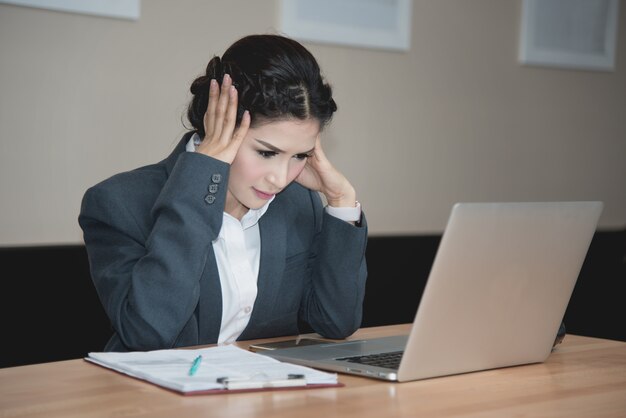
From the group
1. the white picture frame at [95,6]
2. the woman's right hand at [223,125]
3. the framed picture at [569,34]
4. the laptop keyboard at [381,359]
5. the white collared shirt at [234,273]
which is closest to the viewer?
the laptop keyboard at [381,359]

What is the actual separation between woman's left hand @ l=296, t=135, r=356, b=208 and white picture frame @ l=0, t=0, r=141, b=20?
0.83 m

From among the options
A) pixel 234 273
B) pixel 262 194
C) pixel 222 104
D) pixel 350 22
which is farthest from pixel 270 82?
pixel 350 22

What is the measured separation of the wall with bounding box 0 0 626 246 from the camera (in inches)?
103

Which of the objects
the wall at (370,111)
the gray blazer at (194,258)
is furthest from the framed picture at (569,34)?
the gray blazer at (194,258)

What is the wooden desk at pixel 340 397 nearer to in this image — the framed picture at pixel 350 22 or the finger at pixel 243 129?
the finger at pixel 243 129

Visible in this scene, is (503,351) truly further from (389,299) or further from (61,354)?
(389,299)

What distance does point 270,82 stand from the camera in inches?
81.0

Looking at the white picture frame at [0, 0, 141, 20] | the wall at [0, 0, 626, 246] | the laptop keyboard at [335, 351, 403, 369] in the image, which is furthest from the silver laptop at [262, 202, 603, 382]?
the white picture frame at [0, 0, 141, 20]

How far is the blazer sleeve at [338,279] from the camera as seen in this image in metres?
2.10

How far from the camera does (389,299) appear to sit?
3320 mm

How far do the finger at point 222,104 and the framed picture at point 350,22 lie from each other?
1.13m

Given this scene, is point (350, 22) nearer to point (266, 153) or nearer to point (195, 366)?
point (266, 153)

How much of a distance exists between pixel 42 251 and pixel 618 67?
2729 mm

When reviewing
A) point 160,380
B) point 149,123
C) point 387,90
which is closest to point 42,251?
point 149,123
